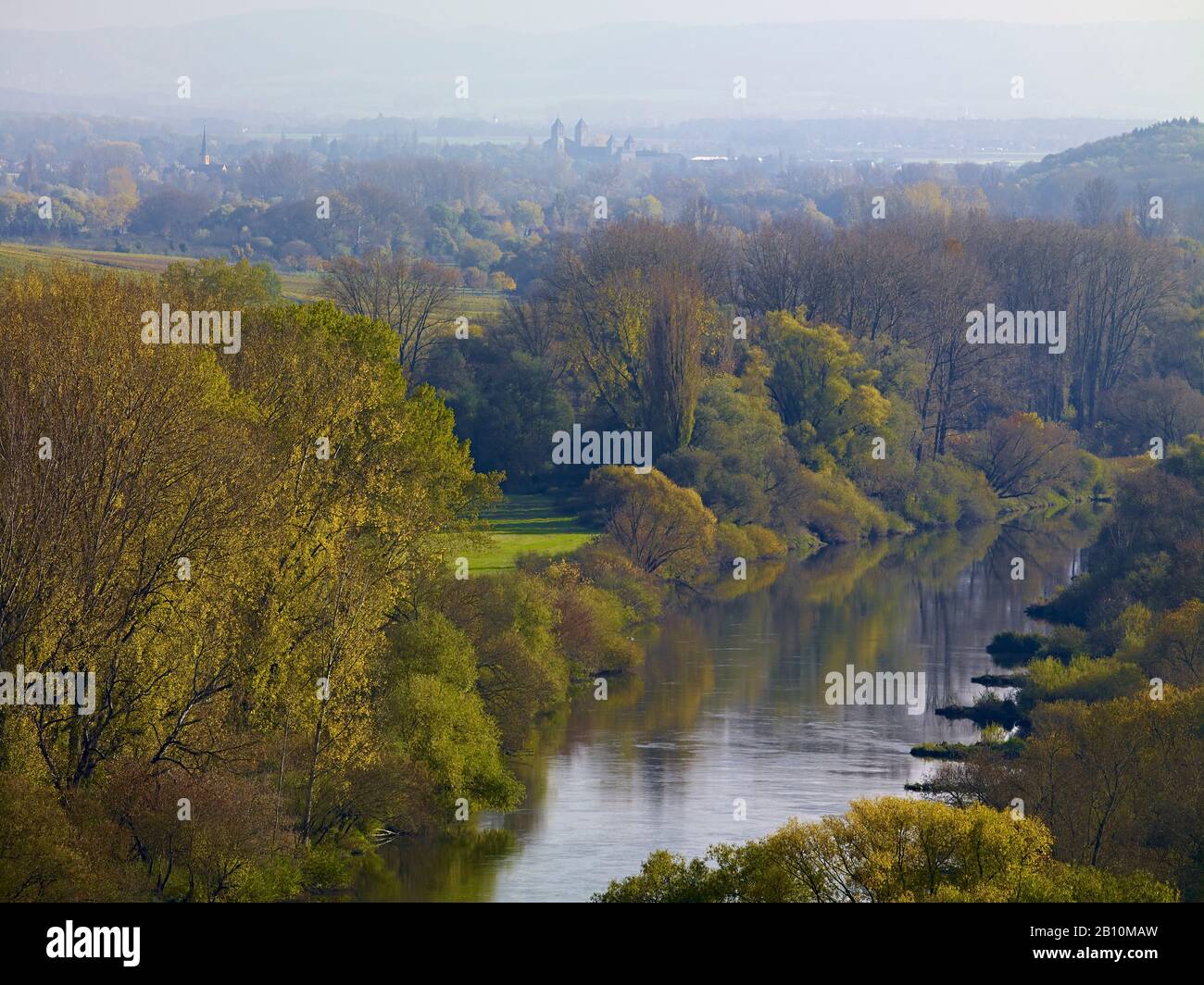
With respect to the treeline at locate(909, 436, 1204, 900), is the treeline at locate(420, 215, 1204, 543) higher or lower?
higher

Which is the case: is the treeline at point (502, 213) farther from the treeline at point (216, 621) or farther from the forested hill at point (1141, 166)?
the treeline at point (216, 621)

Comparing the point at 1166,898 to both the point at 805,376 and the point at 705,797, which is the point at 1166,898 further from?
the point at 805,376

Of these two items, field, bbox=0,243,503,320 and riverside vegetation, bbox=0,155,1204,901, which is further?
field, bbox=0,243,503,320

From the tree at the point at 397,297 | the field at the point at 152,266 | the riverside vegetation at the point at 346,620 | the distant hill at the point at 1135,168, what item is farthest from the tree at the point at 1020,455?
the distant hill at the point at 1135,168

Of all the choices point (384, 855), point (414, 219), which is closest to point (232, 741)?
point (384, 855)

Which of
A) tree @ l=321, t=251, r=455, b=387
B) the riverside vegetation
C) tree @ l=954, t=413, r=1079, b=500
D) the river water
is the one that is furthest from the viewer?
tree @ l=954, t=413, r=1079, b=500

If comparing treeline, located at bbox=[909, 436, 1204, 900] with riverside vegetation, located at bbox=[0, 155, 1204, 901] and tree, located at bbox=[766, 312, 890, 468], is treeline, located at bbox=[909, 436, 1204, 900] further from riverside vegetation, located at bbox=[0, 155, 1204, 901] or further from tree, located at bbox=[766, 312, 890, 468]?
tree, located at bbox=[766, 312, 890, 468]

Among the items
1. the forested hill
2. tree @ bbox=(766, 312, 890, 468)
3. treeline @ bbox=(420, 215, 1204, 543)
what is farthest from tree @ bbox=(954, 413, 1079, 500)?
the forested hill
